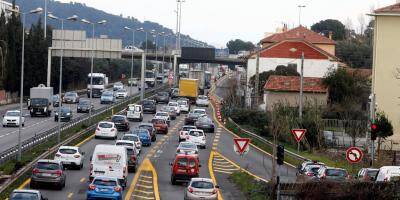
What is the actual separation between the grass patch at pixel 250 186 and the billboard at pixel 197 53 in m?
113

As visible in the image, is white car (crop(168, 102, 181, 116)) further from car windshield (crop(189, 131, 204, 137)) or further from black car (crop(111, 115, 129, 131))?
car windshield (crop(189, 131, 204, 137))

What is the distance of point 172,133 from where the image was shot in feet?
254

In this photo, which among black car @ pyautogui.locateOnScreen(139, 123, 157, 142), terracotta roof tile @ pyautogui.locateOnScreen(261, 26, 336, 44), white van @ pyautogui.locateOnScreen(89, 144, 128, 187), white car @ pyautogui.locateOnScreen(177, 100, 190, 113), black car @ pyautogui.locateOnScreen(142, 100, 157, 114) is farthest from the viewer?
terracotta roof tile @ pyautogui.locateOnScreen(261, 26, 336, 44)

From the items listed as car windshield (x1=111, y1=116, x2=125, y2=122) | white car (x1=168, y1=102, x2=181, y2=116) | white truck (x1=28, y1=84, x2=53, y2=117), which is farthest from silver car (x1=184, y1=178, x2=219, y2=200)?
white car (x1=168, y1=102, x2=181, y2=116)

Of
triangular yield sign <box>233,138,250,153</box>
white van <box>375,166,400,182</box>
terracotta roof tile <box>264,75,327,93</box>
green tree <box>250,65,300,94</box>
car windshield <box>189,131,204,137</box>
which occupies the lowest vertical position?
car windshield <box>189,131,204,137</box>

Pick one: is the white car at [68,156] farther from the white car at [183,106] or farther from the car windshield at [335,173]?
the white car at [183,106]

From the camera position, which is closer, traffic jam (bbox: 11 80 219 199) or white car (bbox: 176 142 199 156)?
traffic jam (bbox: 11 80 219 199)

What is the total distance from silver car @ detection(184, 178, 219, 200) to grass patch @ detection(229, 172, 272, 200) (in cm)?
237

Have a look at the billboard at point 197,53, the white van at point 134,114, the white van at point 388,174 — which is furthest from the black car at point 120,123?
the billboard at point 197,53

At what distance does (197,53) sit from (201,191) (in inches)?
4981

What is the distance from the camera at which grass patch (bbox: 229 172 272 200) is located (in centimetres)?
4006

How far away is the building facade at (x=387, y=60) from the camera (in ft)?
243

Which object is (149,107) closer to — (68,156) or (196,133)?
(196,133)

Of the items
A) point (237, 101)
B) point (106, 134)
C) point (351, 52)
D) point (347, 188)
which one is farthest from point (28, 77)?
point (347, 188)
